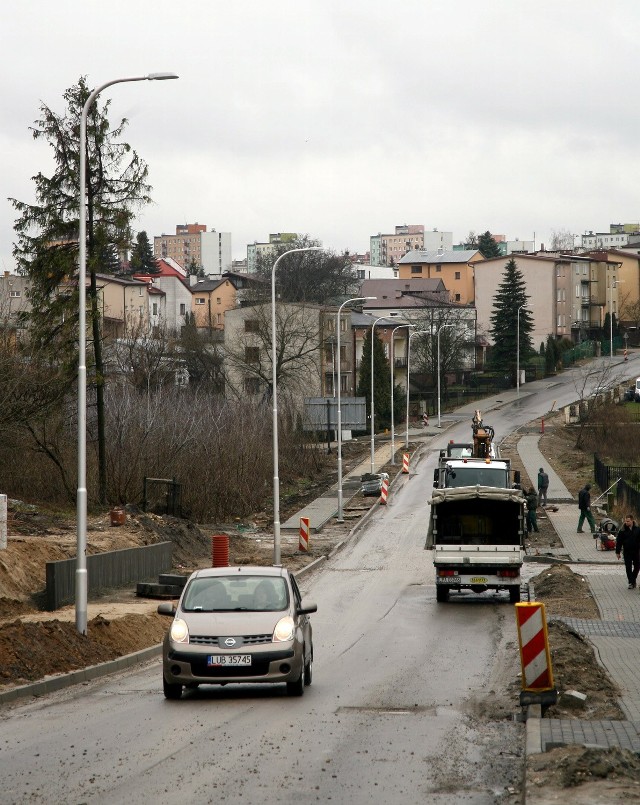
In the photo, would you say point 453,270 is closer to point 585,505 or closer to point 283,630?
point 585,505

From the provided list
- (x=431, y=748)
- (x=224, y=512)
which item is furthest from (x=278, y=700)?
(x=224, y=512)

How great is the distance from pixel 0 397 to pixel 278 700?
25.1 metres

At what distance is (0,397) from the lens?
37500 millimetres

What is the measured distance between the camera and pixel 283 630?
14609 mm

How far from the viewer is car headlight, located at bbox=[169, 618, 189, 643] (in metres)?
14.5

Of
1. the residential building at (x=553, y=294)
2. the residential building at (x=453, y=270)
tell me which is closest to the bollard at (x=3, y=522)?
the residential building at (x=553, y=294)

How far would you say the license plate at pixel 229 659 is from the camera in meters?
14.3

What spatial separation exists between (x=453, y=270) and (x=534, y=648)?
139739 millimetres

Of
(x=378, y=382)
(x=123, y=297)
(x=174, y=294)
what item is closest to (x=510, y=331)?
(x=378, y=382)

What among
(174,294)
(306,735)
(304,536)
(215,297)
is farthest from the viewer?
(215,297)

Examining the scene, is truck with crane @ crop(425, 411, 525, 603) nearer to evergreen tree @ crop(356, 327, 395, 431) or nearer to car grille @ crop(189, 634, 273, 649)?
car grille @ crop(189, 634, 273, 649)

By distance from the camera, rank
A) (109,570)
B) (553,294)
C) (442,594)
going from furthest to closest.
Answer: (553,294) → (109,570) → (442,594)

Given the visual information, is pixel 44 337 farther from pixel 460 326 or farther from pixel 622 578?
pixel 460 326

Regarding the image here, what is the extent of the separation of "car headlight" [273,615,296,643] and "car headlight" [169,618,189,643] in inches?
42.0
